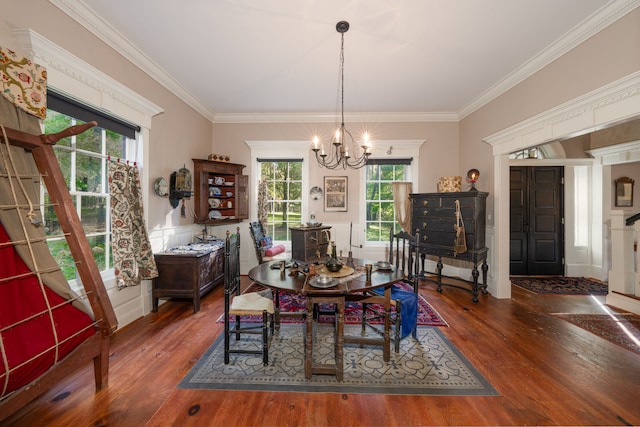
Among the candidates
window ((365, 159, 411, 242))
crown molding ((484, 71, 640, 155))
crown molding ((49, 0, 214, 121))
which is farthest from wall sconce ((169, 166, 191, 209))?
Answer: crown molding ((484, 71, 640, 155))

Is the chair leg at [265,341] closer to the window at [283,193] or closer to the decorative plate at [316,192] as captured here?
the window at [283,193]

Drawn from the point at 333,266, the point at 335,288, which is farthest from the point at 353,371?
the point at 333,266

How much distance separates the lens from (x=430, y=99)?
3984 mm

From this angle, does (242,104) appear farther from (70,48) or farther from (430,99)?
(430,99)

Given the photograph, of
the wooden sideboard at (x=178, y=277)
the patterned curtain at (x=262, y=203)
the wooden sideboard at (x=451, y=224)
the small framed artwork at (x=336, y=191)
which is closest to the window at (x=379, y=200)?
the small framed artwork at (x=336, y=191)

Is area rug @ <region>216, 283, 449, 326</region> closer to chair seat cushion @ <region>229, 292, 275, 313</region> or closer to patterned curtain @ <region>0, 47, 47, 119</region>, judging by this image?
chair seat cushion @ <region>229, 292, 275, 313</region>

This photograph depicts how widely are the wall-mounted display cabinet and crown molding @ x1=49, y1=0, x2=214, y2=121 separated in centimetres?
109

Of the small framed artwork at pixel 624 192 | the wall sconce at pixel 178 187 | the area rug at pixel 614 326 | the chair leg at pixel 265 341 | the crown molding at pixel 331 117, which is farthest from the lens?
the crown molding at pixel 331 117

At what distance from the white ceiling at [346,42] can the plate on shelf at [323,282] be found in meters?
2.35

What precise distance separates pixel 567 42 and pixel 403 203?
274 cm

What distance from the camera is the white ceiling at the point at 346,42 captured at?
2.19 m

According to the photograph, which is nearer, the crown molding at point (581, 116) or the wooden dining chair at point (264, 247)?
the crown molding at point (581, 116)

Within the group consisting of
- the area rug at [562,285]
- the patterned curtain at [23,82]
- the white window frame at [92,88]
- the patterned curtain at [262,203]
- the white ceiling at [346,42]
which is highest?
the white ceiling at [346,42]

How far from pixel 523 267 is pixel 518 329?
2.82 metres
